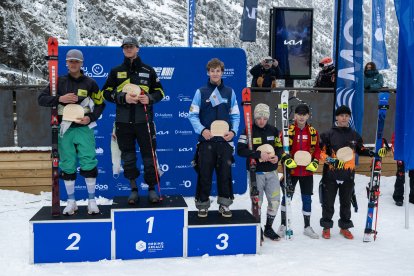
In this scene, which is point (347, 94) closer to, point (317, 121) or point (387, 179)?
point (317, 121)

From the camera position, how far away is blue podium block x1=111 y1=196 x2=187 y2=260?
4.54 meters

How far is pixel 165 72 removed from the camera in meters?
7.07

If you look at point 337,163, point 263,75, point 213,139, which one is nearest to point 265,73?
point 263,75

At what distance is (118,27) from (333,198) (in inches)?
1419

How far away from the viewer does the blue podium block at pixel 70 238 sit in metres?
4.41

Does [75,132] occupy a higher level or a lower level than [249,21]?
lower

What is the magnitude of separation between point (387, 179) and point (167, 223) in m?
5.20

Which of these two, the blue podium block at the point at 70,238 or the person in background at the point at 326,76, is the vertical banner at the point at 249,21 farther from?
the blue podium block at the point at 70,238

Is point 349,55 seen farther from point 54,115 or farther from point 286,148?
point 54,115

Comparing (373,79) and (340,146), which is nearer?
(340,146)

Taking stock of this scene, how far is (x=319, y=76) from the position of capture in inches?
339

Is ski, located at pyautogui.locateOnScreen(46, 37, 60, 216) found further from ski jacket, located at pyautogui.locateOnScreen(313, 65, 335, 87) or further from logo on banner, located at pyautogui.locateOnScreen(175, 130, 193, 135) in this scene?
ski jacket, located at pyautogui.locateOnScreen(313, 65, 335, 87)

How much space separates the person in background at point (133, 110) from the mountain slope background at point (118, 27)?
40.5ft

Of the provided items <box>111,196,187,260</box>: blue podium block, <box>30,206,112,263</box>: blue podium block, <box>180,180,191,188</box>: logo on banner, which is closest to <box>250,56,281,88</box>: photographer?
<box>180,180,191,188</box>: logo on banner
